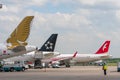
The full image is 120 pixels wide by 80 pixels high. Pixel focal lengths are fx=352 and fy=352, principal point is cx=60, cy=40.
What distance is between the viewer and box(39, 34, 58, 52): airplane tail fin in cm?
8069

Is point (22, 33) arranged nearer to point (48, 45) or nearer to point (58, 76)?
point (58, 76)

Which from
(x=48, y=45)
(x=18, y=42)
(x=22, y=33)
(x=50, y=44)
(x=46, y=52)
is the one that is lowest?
(x=46, y=52)

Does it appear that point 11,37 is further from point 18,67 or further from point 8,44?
point 18,67

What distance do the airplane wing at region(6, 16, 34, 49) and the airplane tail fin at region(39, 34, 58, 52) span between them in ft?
72.7

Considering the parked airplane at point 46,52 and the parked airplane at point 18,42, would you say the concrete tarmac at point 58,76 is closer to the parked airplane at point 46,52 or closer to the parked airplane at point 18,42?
the parked airplane at point 18,42

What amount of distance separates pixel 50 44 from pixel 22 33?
2390 centimetres

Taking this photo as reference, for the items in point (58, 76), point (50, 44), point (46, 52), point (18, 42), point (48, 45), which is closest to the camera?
point (58, 76)

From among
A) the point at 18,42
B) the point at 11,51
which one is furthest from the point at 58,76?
the point at 18,42

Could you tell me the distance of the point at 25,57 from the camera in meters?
78.8

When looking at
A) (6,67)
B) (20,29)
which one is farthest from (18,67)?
(20,29)

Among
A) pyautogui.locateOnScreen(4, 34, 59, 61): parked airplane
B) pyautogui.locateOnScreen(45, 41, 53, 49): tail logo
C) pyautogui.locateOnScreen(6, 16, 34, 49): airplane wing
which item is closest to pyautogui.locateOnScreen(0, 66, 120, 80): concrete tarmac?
pyautogui.locateOnScreen(6, 16, 34, 49): airplane wing

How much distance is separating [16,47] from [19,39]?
2679 millimetres

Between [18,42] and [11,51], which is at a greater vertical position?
[18,42]

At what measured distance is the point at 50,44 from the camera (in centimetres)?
8175
